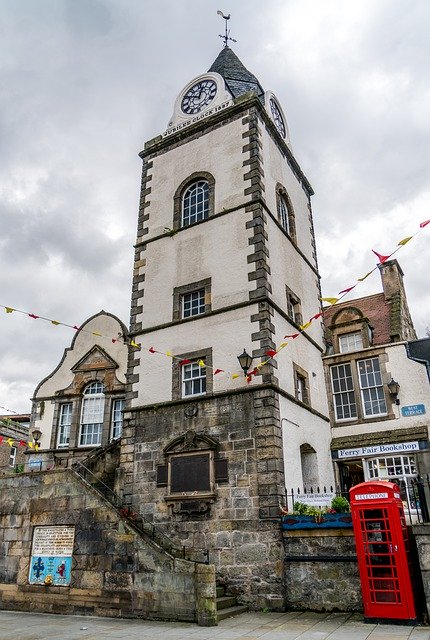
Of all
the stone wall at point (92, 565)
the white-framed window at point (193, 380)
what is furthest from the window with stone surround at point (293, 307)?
the stone wall at point (92, 565)

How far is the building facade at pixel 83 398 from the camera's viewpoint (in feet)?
62.6

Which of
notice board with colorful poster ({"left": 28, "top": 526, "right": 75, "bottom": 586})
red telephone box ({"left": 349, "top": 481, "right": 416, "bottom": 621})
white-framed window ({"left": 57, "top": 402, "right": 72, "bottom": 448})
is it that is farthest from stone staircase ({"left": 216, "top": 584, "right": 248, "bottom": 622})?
white-framed window ({"left": 57, "top": 402, "right": 72, "bottom": 448})

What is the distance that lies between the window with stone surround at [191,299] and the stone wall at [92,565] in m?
5.60

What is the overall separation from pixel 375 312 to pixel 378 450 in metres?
5.89

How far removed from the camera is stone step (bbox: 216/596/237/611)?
10234 mm

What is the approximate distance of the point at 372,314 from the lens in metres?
18.9

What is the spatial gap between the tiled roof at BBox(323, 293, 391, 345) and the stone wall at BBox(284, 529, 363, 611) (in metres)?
8.85

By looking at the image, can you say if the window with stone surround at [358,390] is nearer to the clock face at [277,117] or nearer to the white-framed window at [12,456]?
the clock face at [277,117]

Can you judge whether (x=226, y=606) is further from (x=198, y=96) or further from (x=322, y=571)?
(x=198, y=96)

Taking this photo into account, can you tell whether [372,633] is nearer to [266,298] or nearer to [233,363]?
[233,363]

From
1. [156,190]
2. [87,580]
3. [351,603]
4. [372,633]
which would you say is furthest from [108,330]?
[372,633]

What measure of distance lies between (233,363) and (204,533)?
4.22 meters

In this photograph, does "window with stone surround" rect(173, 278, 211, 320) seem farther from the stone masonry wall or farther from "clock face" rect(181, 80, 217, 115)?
"clock face" rect(181, 80, 217, 115)

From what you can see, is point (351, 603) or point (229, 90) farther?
point (229, 90)
